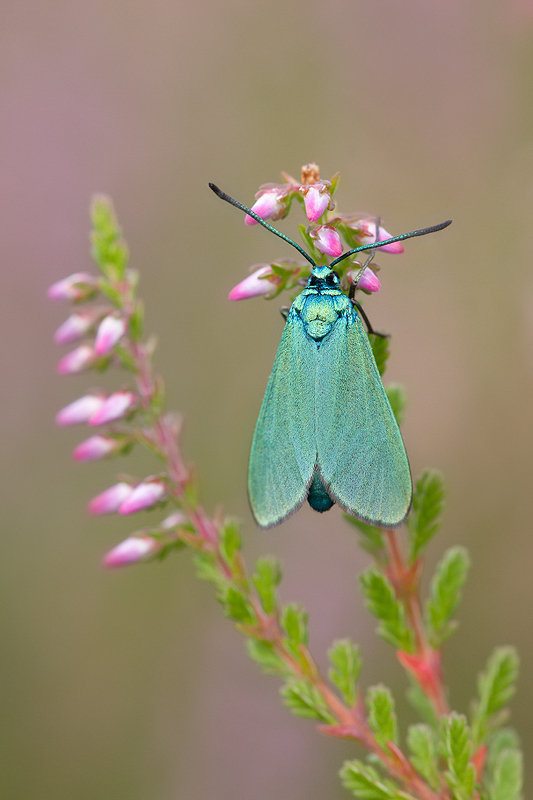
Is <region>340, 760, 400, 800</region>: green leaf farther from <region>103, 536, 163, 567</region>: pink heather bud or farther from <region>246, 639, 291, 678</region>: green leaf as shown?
<region>103, 536, 163, 567</region>: pink heather bud

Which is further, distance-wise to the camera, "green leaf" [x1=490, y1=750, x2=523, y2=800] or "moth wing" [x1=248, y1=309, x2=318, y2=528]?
"moth wing" [x1=248, y1=309, x2=318, y2=528]

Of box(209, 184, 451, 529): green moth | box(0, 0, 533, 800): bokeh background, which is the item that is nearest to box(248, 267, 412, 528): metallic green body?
box(209, 184, 451, 529): green moth

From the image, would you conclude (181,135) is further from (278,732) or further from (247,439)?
(278,732)

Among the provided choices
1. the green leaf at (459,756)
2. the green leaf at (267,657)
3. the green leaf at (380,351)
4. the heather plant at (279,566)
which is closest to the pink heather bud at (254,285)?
the heather plant at (279,566)

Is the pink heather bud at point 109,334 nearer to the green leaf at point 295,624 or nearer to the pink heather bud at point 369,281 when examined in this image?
the pink heather bud at point 369,281

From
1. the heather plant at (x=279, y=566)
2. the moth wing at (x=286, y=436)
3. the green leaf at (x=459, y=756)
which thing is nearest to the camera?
the green leaf at (x=459, y=756)

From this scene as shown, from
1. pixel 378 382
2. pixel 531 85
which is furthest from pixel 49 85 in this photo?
pixel 378 382

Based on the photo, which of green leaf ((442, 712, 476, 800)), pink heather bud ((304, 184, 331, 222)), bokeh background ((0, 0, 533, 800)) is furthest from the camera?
bokeh background ((0, 0, 533, 800))

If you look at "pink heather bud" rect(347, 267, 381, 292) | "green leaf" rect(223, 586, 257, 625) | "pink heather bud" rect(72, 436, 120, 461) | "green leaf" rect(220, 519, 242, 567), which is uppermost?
"pink heather bud" rect(347, 267, 381, 292)
